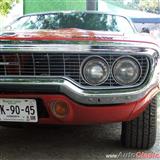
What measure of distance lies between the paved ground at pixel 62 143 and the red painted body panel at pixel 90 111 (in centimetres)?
50

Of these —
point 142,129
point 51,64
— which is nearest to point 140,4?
point 142,129

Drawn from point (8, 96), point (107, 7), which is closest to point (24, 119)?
point (8, 96)

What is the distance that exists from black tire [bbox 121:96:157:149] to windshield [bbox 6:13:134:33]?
1.35 m

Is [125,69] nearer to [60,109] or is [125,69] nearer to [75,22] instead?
[60,109]

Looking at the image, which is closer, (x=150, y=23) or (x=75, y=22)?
(x=75, y=22)

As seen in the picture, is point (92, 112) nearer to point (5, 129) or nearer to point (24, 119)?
point (24, 119)

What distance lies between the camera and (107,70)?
363 cm

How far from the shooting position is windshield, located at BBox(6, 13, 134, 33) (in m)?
5.27

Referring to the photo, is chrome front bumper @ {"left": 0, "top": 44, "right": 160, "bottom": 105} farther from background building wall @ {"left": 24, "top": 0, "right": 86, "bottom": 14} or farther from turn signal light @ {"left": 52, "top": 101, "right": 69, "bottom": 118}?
background building wall @ {"left": 24, "top": 0, "right": 86, "bottom": 14}

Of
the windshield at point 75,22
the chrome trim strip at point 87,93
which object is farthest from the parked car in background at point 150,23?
the chrome trim strip at point 87,93

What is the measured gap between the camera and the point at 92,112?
3.65 meters

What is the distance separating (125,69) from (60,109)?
0.62 m

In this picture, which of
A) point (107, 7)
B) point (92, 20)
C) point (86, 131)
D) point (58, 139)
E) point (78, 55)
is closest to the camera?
point (78, 55)

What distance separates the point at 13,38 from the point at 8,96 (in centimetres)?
52
